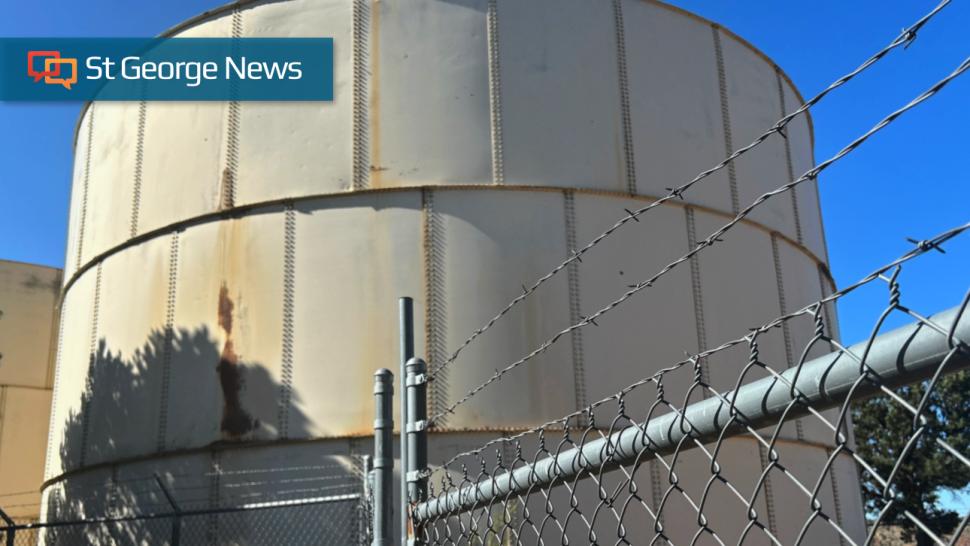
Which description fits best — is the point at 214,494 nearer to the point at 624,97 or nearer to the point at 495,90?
the point at 495,90

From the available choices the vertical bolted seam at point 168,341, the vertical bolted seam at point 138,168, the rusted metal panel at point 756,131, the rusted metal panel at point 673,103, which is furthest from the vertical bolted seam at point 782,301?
the vertical bolted seam at point 138,168

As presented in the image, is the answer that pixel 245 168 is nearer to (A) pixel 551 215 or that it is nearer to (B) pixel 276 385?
(B) pixel 276 385

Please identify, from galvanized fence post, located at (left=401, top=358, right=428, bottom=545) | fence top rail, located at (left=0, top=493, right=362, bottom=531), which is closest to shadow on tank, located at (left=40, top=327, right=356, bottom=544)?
fence top rail, located at (left=0, top=493, right=362, bottom=531)

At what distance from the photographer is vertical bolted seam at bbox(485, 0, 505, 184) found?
10.2 meters

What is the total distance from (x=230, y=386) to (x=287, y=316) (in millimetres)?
963

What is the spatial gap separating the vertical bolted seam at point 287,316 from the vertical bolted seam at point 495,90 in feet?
7.51

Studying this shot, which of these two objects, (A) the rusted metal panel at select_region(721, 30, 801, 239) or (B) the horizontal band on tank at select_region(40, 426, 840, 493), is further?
(A) the rusted metal panel at select_region(721, 30, 801, 239)

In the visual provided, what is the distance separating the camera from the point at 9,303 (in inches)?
720

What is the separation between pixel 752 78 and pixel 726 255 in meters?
2.91

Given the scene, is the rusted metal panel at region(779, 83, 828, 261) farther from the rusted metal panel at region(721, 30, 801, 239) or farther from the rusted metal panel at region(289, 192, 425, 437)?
the rusted metal panel at region(289, 192, 425, 437)

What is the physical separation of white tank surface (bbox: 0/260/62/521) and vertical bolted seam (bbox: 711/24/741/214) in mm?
14060

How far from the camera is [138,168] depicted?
38.4 feet

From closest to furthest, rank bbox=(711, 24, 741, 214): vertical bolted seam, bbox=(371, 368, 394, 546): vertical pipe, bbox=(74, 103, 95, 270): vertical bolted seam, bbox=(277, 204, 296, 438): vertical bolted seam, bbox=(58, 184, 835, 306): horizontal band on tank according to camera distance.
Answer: bbox=(371, 368, 394, 546): vertical pipe, bbox=(277, 204, 296, 438): vertical bolted seam, bbox=(58, 184, 835, 306): horizontal band on tank, bbox=(711, 24, 741, 214): vertical bolted seam, bbox=(74, 103, 95, 270): vertical bolted seam

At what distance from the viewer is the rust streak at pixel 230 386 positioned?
970cm
